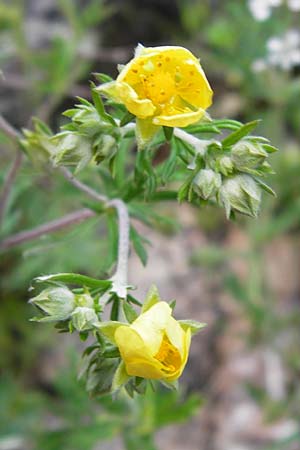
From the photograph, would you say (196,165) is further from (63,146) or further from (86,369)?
(86,369)

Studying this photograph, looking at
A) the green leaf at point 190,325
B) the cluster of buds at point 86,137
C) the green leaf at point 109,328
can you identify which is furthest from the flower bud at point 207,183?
the green leaf at point 109,328

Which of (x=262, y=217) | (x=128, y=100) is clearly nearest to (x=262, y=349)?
(x=262, y=217)

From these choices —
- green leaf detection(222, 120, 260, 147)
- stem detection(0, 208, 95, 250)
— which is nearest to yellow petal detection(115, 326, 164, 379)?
green leaf detection(222, 120, 260, 147)

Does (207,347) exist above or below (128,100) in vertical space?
below

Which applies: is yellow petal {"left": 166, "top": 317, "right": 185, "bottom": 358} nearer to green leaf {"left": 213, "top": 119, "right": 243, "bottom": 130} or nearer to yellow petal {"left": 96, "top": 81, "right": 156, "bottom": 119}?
yellow petal {"left": 96, "top": 81, "right": 156, "bottom": 119}

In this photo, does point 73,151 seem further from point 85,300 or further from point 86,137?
point 85,300

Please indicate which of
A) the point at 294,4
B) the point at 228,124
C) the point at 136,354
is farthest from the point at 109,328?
the point at 294,4
